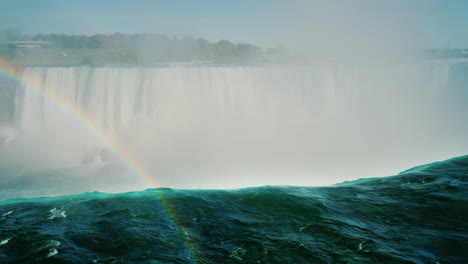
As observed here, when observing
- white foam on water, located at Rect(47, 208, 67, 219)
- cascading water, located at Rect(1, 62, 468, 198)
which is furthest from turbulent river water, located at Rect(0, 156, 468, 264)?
cascading water, located at Rect(1, 62, 468, 198)

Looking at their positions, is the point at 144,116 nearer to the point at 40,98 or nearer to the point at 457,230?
the point at 40,98

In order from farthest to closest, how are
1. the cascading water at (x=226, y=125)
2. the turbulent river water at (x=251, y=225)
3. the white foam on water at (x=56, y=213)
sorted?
the cascading water at (x=226, y=125)
the white foam on water at (x=56, y=213)
the turbulent river water at (x=251, y=225)

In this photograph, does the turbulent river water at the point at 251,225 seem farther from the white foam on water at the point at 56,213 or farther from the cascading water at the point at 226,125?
the cascading water at the point at 226,125

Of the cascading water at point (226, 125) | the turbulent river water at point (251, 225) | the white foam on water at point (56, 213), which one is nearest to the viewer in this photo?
the turbulent river water at point (251, 225)

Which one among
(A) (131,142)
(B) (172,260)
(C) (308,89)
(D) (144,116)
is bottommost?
(B) (172,260)

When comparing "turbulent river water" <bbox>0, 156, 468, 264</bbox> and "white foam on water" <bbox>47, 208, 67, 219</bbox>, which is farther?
"white foam on water" <bbox>47, 208, 67, 219</bbox>

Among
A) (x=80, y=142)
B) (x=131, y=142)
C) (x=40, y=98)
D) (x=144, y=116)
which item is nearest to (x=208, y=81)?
(x=144, y=116)

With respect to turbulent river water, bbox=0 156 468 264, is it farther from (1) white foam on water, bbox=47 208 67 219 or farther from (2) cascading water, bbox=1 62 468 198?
(2) cascading water, bbox=1 62 468 198

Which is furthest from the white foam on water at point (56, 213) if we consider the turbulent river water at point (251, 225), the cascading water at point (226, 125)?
the cascading water at point (226, 125)
